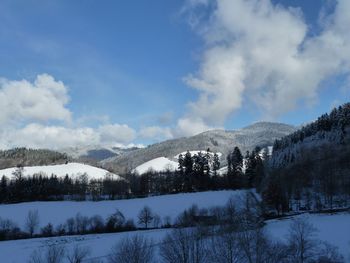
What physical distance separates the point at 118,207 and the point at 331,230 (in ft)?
267

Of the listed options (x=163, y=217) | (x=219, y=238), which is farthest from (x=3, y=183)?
(x=219, y=238)

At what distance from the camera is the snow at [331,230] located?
58.2 m

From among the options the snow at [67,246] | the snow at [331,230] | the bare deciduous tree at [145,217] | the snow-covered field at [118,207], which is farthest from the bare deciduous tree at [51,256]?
the snow-covered field at [118,207]

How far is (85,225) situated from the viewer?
346ft

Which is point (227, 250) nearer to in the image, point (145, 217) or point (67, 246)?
point (67, 246)

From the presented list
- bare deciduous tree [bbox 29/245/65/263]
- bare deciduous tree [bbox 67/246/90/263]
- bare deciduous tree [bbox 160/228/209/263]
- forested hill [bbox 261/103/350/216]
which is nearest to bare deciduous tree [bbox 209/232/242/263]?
bare deciduous tree [bbox 160/228/209/263]

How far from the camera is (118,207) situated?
134 m

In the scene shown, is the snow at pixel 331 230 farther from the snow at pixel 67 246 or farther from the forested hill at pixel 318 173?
the snow at pixel 67 246

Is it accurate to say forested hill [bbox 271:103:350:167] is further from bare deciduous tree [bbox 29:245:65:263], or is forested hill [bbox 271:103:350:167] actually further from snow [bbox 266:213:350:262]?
bare deciduous tree [bbox 29:245:65:263]

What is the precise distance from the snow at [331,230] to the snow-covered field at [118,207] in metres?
41.2

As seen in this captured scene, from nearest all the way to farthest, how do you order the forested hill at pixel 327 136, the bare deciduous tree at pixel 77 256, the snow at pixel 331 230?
1. the bare deciduous tree at pixel 77 256
2. the snow at pixel 331 230
3. the forested hill at pixel 327 136

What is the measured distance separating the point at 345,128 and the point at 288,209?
83.1m

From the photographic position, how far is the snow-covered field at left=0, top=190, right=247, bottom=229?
12171 cm

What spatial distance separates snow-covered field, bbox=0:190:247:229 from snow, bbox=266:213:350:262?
41.2m
